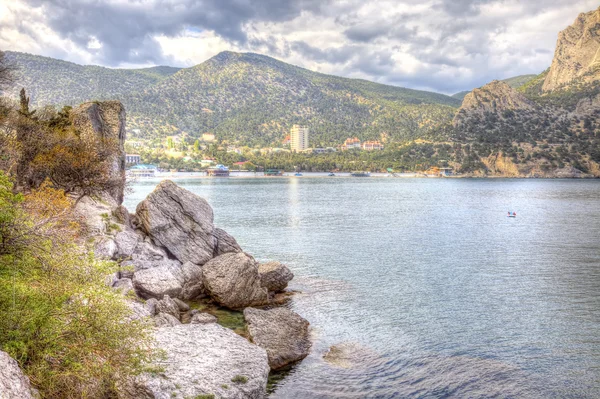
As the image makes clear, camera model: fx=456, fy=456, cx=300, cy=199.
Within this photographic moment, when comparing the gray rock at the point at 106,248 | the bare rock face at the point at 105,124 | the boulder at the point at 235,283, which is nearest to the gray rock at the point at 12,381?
the gray rock at the point at 106,248

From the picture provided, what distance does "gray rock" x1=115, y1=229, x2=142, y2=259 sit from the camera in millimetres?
23894

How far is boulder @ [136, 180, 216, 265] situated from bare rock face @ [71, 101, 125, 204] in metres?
5.02

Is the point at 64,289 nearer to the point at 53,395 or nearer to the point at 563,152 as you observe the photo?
the point at 53,395

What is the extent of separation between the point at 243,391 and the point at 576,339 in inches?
615

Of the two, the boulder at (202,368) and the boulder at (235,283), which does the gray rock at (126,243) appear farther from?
the boulder at (202,368)

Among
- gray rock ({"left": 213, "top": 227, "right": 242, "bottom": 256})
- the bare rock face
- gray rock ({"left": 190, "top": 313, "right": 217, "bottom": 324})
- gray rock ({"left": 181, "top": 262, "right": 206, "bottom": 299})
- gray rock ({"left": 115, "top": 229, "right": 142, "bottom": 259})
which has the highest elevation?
the bare rock face

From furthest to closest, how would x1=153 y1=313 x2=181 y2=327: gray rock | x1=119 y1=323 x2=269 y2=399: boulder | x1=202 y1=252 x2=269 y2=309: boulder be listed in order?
x1=202 y1=252 x2=269 y2=309: boulder → x1=153 y1=313 x2=181 y2=327: gray rock → x1=119 y1=323 x2=269 y2=399: boulder

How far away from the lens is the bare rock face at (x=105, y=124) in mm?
31656

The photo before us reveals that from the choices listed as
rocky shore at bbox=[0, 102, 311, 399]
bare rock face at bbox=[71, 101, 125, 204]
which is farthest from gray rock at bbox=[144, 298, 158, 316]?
bare rock face at bbox=[71, 101, 125, 204]

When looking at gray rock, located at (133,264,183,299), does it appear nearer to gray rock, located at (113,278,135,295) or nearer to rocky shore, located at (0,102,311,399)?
rocky shore, located at (0,102,311,399)

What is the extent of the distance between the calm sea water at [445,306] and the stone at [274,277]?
4.24 ft

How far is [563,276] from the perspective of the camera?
101ft

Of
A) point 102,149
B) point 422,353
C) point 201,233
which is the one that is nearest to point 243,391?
Answer: point 422,353

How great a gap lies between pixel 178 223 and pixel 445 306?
16782mm
